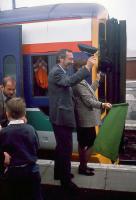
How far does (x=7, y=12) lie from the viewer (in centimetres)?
666

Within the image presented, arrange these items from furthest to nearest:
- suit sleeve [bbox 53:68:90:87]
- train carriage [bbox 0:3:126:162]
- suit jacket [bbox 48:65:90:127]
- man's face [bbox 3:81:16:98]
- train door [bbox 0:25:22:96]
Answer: train door [bbox 0:25:22:96]
train carriage [bbox 0:3:126:162]
man's face [bbox 3:81:16:98]
suit jacket [bbox 48:65:90:127]
suit sleeve [bbox 53:68:90:87]

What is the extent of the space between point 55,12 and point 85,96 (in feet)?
6.20

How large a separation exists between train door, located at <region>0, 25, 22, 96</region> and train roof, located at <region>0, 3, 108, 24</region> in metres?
0.33

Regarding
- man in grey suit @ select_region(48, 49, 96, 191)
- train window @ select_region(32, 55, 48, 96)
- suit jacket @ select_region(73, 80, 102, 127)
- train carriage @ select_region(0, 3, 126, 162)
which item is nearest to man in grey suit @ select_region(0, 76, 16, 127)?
man in grey suit @ select_region(48, 49, 96, 191)

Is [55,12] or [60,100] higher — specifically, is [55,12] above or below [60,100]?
A: above

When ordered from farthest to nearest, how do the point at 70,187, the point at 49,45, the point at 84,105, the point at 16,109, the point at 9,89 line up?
1. the point at 49,45
2. the point at 84,105
3. the point at 9,89
4. the point at 70,187
5. the point at 16,109

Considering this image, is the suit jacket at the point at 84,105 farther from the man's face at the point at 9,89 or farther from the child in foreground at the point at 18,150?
the child in foreground at the point at 18,150

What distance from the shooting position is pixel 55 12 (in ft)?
19.8

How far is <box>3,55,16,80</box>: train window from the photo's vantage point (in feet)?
20.2

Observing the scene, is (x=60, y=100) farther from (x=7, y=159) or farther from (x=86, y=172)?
(x=7, y=159)

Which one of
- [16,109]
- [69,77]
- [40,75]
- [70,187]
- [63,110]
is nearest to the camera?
[16,109]

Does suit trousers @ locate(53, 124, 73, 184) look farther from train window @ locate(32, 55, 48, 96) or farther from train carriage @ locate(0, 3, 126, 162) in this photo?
train window @ locate(32, 55, 48, 96)

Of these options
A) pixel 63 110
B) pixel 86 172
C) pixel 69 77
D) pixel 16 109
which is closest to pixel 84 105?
pixel 63 110

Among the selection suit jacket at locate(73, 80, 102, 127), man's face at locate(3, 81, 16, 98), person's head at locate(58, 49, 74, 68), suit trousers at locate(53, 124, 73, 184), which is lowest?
suit trousers at locate(53, 124, 73, 184)
